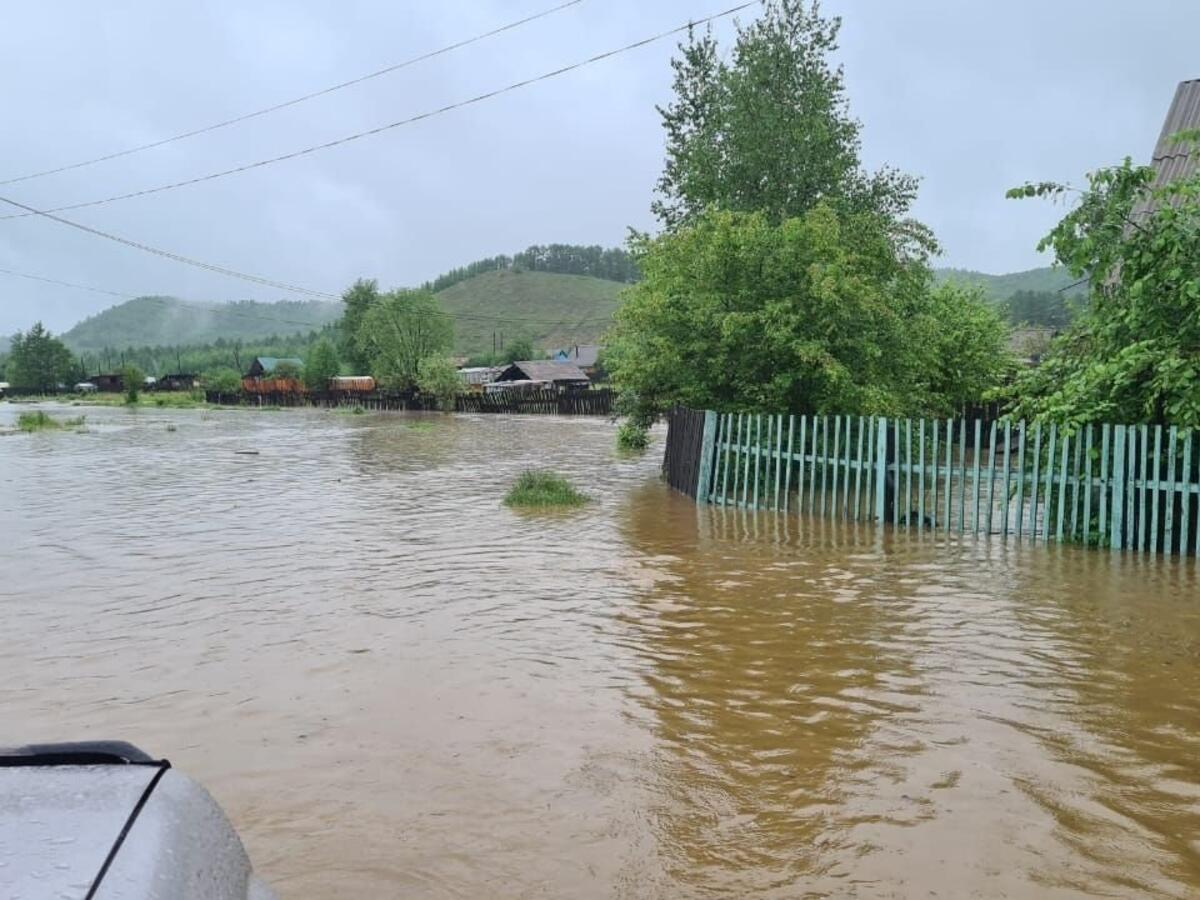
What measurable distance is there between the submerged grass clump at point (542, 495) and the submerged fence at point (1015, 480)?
2.11 m

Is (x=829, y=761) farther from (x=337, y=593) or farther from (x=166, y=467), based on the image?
(x=166, y=467)

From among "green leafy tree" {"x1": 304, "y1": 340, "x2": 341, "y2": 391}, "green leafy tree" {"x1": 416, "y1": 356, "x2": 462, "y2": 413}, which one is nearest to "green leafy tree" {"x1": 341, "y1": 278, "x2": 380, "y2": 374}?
"green leafy tree" {"x1": 304, "y1": 340, "x2": 341, "y2": 391}

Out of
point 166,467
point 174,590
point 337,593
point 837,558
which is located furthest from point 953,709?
point 166,467

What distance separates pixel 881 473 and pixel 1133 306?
355 centimetres

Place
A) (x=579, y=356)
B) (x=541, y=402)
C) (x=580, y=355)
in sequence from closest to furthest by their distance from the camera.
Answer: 1. (x=541, y=402)
2. (x=579, y=356)
3. (x=580, y=355)

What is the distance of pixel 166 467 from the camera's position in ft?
70.8

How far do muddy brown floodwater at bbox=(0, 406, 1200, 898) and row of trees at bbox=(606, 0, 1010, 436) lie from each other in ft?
13.3

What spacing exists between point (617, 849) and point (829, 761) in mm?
1417

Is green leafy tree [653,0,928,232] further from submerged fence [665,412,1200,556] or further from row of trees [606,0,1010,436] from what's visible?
submerged fence [665,412,1200,556]

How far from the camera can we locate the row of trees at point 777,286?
47.5 ft

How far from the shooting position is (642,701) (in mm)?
5648

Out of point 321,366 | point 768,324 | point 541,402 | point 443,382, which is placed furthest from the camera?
point 321,366

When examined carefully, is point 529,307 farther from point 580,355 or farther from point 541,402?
point 541,402

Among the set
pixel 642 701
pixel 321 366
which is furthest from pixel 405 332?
pixel 642 701
